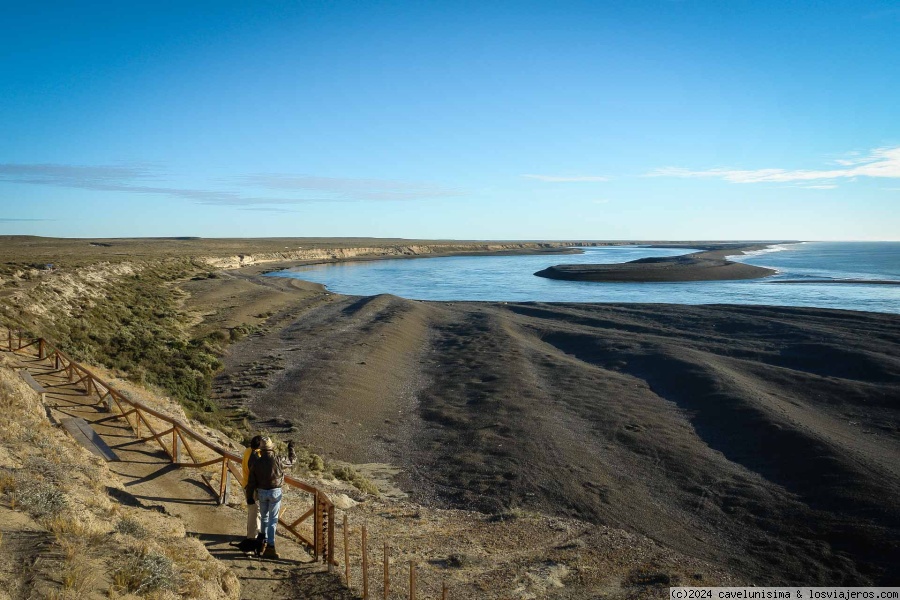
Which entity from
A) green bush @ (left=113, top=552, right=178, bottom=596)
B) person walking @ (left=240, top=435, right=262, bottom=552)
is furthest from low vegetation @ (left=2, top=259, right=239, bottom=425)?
green bush @ (left=113, top=552, right=178, bottom=596)

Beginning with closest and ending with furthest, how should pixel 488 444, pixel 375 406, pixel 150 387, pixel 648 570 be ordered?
pixel 648 570, pixel 488 444, pixel 150 387, pixel 375 406

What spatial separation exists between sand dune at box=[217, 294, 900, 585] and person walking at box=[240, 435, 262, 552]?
575 cm

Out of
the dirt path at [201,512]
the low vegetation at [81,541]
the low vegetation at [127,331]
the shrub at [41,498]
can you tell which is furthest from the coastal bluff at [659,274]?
the shrub at [41,498]

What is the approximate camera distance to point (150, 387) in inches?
727

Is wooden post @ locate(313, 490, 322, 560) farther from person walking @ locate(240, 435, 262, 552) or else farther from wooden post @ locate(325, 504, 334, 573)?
person walking @ locate(240, 435, 262, 552)

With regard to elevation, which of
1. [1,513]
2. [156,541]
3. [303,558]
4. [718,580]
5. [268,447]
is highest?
[268,447]

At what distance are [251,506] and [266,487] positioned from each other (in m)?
0.49

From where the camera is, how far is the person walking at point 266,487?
7.95 m

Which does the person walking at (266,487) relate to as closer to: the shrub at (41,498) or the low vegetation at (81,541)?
the low vegetation at (81,541)

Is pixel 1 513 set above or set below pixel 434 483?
above

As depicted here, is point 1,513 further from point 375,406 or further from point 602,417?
point 602,417

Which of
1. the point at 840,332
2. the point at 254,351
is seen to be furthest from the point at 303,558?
the point at 840,332

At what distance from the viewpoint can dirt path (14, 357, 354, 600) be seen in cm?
774

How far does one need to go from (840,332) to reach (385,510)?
3025 centimetres
